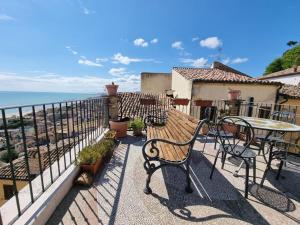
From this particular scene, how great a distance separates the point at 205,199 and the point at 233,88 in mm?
7961

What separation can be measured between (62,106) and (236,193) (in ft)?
8.55

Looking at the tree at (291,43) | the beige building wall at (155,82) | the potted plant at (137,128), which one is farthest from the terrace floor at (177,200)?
the tree at (291,43)

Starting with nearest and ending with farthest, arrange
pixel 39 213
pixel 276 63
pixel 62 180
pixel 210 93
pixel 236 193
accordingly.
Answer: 1. pixel 39 213
2. pixel 62 180
3. pixel 236 193
4. pixel 210 93
5. pixel 276 63

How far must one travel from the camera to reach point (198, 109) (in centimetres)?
851

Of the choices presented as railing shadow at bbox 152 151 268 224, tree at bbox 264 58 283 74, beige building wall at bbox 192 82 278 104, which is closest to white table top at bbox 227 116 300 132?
railing shadow at bbox 152 151 268 224

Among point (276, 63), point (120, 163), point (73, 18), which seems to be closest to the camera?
point (120, 163)

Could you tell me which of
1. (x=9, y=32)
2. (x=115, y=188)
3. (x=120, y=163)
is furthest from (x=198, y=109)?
(x=9, y=32)

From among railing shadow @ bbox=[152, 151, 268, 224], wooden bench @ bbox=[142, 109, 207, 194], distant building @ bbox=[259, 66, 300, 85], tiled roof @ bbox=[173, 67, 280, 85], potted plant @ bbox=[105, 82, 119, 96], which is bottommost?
railing shadow @ bbox=[152, 151, 268, 224]

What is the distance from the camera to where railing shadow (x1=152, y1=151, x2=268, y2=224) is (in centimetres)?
170

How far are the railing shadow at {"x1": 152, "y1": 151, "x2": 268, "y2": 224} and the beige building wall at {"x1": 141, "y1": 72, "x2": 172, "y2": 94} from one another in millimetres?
15555

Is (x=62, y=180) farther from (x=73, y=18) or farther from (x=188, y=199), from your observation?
(x=73, y=18)

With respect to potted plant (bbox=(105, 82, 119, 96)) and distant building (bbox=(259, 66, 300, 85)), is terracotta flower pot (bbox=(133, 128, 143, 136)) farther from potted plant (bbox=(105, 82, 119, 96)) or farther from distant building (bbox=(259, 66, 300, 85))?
distant building (bbox=(259, 66, 300, 85))

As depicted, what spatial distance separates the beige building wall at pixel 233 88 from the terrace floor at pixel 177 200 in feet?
19.8

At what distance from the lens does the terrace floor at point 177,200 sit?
165 cm
